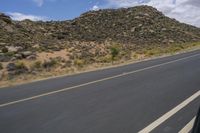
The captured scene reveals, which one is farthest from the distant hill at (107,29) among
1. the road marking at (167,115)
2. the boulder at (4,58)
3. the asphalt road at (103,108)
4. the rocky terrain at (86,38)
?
the road marking at (167,115)

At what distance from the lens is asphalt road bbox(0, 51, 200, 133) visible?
23.4 feet

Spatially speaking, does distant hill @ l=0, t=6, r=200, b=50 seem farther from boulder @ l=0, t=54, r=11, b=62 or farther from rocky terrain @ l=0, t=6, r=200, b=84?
boulder @ l=0, t=54, r=11, b=62

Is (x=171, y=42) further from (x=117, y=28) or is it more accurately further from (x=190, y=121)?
(x=190, y=121)

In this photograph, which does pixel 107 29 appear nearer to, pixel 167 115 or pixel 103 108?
pixel 103 108

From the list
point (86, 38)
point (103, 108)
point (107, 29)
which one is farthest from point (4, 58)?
point (107, 29)

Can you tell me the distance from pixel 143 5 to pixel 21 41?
56.0m

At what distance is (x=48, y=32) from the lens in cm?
6072

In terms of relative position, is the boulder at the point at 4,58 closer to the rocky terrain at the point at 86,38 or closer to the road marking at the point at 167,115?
the rocky terrain at the point at 86,38

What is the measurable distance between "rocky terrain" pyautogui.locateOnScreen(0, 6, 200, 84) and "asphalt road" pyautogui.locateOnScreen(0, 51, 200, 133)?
1121 cm

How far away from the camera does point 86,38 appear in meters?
62.3

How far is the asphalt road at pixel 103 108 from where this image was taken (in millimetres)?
7129

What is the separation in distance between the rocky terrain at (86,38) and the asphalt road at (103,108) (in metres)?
11.2

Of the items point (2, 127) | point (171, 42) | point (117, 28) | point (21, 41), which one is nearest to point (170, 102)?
point (2, 127)

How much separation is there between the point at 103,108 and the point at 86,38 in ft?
177
